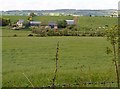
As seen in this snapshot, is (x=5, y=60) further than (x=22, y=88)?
Yes

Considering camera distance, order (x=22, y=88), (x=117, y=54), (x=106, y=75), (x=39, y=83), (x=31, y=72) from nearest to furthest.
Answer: (x=117, y=54) < (x=22, y=88) < (x=39, y=83) < (x=106, y=75) < (x=31, y=72)

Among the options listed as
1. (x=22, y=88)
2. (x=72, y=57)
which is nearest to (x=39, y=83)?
(x=22, y=88)

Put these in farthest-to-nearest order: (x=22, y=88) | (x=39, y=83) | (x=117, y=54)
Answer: (x=39, y=83), (x=22, y=88), (x=117, y=54)

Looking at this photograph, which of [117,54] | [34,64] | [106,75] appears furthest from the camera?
[34,64]

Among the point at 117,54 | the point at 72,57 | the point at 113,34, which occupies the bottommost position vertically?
the point at 72,57

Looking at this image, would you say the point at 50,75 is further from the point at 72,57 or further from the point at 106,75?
the point at 72,57

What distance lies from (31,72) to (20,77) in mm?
1398

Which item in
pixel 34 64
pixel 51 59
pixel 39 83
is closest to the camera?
pixel 39 83

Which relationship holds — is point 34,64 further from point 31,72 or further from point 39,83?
point 39,83

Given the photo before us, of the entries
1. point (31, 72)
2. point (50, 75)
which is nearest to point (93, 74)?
point (50, 75)

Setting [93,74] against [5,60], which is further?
[5,60]

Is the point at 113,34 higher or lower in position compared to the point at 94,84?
higher

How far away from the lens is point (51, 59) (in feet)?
60.1

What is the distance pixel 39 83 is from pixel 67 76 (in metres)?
1.63
